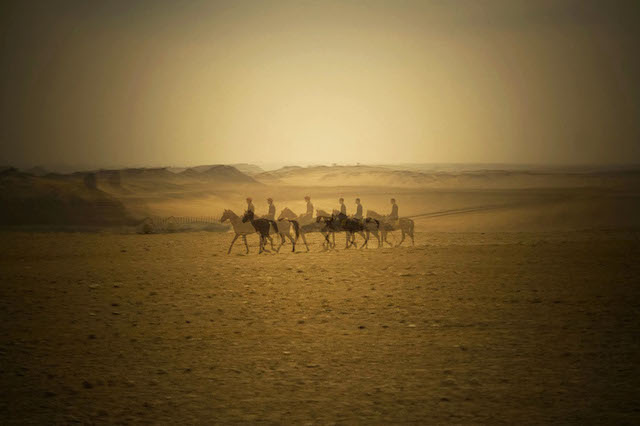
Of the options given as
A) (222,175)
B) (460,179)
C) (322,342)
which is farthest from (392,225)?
(460,179)

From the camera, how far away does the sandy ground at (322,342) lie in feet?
17.7

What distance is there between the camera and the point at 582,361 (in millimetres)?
6609

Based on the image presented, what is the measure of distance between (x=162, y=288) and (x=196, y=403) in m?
6.13

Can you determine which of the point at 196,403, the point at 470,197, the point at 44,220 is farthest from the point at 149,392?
the point at 470,197

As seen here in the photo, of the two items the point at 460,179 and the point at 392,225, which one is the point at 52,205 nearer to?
the point at 392,225

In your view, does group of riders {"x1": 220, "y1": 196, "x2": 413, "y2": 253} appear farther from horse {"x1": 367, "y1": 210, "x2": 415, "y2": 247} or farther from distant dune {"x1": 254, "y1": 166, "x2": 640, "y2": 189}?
distant dune {"x1": 254, "y1": 166, "x2": 640, "y2": 189}

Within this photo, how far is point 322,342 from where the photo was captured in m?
7.52

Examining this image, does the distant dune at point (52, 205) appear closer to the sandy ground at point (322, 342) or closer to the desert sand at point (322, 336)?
the desert sand at point (322, 336)

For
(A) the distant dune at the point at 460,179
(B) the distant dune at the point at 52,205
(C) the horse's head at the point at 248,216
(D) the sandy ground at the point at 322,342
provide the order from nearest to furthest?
(D) the sandy ground at the point at 322,342 < (C) the horse's head at the point at 248,216 < (B) the distant dune at the point at 52,205 < (A) the distant dune at the point at 460,179

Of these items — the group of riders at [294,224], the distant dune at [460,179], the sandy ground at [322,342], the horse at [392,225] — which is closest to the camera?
the sandy ground at [322,342]

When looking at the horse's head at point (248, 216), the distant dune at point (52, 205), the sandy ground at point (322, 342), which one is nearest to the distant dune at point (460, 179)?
the distant dune at point (52, 205)

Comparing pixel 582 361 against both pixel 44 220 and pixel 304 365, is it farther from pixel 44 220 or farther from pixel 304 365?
pixel 44 220

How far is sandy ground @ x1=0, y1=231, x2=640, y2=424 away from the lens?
5.40 meters

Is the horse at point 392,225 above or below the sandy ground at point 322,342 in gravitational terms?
above
